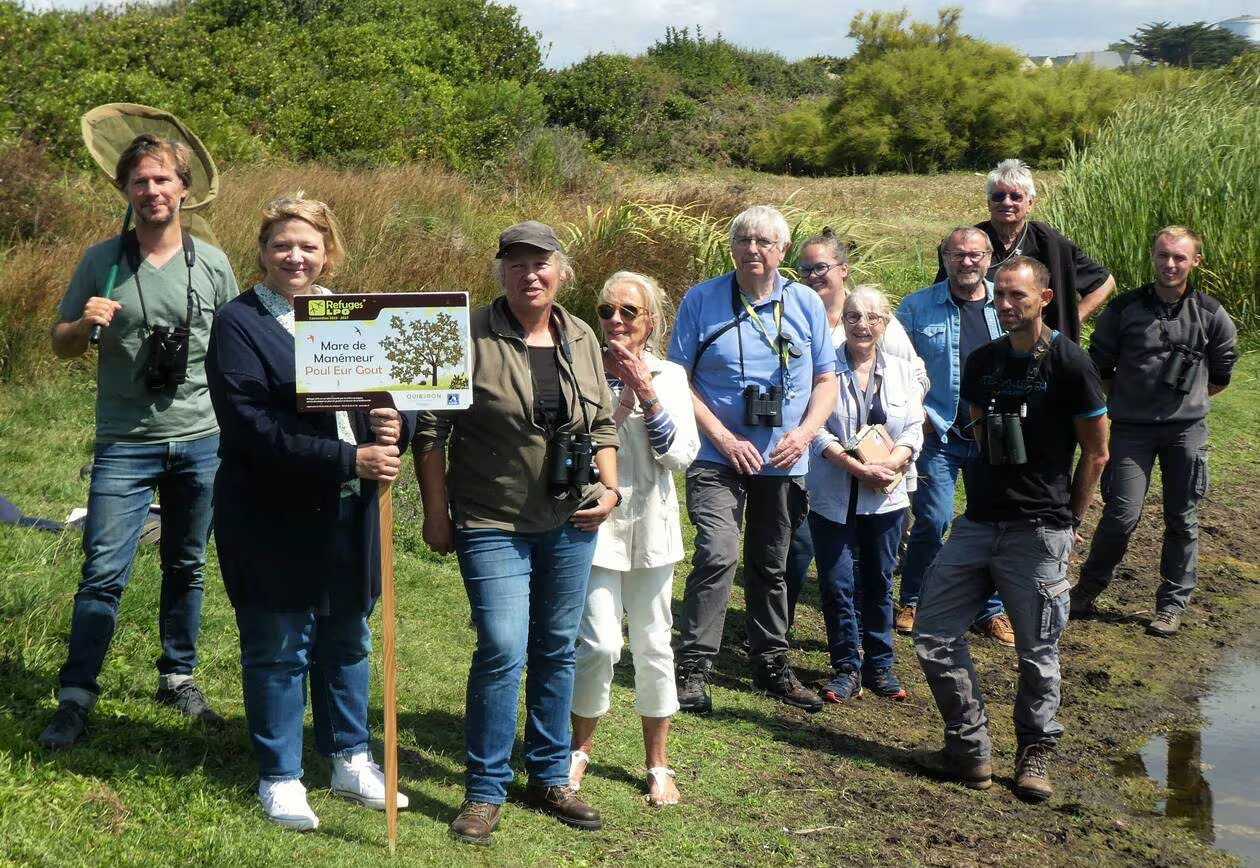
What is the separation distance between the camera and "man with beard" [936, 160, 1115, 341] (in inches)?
298

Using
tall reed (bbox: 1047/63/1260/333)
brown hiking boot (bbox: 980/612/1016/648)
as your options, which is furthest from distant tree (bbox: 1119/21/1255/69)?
brown hiking boot (bbox: 980/612/1016/648)

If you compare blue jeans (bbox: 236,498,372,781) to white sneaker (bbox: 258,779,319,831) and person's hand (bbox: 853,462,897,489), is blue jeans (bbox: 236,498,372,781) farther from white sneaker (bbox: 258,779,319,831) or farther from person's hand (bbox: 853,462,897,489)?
person's hand (bbox: 853,462,897,489)

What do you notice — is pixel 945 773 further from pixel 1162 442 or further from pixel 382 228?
pixel 382 228

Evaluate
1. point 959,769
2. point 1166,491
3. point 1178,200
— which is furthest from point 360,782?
point 1178,200

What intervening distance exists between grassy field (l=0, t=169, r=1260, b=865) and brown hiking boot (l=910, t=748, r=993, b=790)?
6 cm

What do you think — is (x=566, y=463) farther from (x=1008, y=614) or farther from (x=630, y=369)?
(x=1008, y=614)

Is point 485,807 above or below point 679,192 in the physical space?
below

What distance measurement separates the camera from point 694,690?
639 centimetres

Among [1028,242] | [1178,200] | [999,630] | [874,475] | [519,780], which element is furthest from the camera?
[1178,200]

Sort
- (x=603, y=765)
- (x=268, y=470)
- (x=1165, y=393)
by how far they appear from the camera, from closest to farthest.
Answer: (x=268, y=470) → (x=603, y=765) → (x=1165, y=393)

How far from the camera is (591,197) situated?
1593cm

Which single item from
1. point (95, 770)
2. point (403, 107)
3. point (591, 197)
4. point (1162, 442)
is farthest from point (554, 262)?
point (403, 107)

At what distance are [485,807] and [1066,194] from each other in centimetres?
1338

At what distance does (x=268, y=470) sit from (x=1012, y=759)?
12.5 ft
